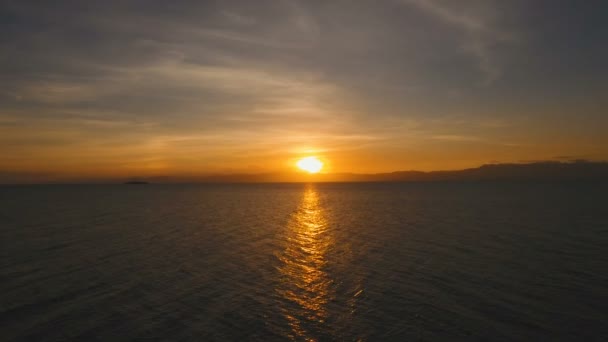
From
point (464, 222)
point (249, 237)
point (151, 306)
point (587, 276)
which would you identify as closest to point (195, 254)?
point (249, 237)

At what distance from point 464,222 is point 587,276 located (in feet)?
124

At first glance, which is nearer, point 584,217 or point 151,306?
point 151,306

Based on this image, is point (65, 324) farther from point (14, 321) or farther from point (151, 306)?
point (151, 306)

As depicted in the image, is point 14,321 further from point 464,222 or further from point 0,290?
point 464,222

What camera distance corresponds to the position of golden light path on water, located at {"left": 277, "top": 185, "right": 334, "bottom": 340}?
20.4 m

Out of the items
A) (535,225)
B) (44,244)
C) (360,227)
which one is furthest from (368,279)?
Answer: (535,225)

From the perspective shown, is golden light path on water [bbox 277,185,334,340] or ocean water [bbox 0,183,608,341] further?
golden light path on water [bbox 277,185,334,340]

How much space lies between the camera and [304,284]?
27734mm

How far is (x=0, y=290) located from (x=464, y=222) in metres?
67.0

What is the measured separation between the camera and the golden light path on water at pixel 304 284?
20422 millimetres

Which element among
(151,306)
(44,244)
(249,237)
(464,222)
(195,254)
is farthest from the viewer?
(464,222)

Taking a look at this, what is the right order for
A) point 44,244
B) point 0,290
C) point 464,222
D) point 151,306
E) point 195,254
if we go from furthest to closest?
point 464,222, point 44,244, point 195,254, point 0,290, point 151,306

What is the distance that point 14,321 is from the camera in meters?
20.1

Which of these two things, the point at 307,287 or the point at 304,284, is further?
the point at 304,284
